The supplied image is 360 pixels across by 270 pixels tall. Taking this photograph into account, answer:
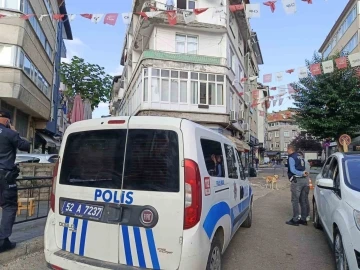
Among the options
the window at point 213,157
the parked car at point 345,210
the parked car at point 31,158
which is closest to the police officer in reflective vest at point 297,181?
the parked car at point 345,210

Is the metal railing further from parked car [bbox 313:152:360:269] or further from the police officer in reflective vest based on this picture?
the police officer in reflective vest

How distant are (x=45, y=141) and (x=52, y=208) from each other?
27147 millimetres

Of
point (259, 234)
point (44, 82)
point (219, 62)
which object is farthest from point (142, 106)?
point (259, 234)

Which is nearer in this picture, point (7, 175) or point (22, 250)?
point (7, 175)

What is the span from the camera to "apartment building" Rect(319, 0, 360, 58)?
28.8 metres

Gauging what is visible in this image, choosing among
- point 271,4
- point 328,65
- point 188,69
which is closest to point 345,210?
point 271,4

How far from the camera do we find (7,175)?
4.11 m

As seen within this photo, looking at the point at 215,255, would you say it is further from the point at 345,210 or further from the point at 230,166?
the point at 345,210

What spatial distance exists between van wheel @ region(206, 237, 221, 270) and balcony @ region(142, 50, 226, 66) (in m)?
18.8

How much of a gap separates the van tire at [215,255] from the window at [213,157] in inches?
30.3

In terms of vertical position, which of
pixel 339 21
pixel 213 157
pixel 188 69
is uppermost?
pixel 339 21

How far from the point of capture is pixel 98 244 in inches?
121

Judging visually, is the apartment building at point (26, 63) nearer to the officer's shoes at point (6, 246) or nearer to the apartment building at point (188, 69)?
the apartment building at point (188, 69)

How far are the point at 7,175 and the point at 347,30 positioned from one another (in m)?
36.4
